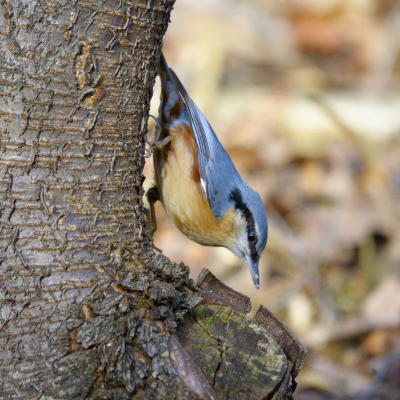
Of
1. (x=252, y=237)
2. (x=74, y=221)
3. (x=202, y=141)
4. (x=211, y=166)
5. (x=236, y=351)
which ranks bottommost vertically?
(x=236, y=351)

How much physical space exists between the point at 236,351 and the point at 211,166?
149 cm

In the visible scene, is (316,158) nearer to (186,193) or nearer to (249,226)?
(249,226)

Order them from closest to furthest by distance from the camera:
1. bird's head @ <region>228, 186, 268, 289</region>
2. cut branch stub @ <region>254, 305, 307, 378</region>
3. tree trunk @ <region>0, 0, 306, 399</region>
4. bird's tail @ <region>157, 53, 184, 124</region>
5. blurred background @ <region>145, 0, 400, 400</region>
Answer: tree trunk @ <region>0, 0, 306, 399</region>
cut branch stub @ <region>254, 305, 307, 378</region>
bird's head @ <region>228, 186, 268, 289</region>
bird's tail @ <region>157, 53, 184, 124</region>
blurred background @ <region>145, 0, 400, 400</region>

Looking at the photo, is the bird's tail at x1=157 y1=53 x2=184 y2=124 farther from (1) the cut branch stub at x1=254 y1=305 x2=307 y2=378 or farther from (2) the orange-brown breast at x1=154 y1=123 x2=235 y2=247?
(1) the cut branch stub at x1=254 y1=305 x2=307 y2=378

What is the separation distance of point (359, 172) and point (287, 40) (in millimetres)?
4237

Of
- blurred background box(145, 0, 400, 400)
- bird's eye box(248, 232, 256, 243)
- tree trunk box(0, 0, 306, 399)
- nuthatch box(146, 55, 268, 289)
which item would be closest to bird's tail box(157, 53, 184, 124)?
nuthatch box(146, 55, 268, 289)

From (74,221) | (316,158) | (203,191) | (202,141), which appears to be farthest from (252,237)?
(316,158)

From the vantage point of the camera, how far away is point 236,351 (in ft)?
5.45

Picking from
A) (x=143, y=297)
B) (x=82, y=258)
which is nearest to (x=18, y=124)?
(x=82, y=258)

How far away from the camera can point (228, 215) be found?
2957mm

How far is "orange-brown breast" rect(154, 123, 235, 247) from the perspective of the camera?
291cm

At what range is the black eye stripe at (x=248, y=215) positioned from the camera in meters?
2.89

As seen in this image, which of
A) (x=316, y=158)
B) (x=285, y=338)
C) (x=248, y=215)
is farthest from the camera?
(x=316, y=158)

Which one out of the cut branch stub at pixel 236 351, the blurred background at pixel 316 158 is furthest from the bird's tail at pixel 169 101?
the cut branch stub at pixel 236 351
